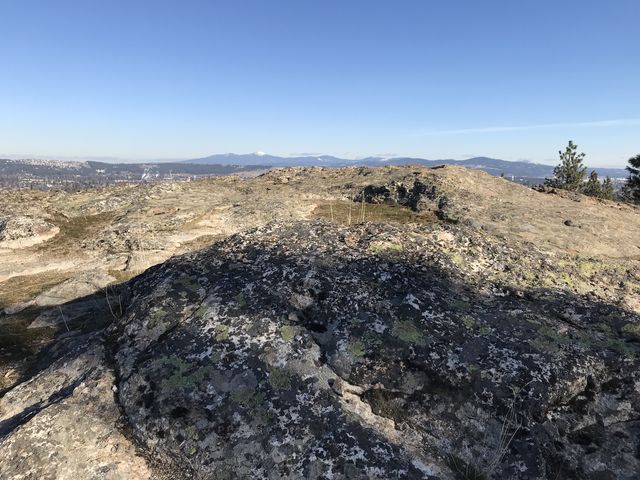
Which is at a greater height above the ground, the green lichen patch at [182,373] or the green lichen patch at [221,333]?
A: the green lichen patch at [221,333]

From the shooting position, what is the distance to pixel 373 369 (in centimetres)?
706

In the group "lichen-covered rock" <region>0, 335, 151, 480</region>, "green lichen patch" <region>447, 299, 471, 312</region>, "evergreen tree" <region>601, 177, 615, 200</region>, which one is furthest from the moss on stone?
"evergreen tree" <region>601, 177, 615, 200</region>

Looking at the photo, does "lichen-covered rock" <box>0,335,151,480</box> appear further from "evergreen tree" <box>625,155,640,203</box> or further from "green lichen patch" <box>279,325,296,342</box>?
"evergreen tree" <box>625,155,640,203</box>

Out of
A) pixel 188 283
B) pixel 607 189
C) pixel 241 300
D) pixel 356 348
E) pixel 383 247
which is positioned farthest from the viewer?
pixel 607 189

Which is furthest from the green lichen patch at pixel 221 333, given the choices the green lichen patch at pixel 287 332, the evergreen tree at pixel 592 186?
the evergreen tree at pixel 592 186

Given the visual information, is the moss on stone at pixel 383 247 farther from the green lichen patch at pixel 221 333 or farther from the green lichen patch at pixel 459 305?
the green lichen patch at pixel 221 333

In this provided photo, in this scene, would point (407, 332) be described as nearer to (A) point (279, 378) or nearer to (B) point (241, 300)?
(A) point (279, 378)

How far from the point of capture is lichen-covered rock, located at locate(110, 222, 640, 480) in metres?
5.89

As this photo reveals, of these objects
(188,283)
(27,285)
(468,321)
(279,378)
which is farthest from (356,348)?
(27,285)

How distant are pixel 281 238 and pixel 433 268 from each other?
3631 millimetres

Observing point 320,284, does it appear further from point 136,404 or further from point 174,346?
point 136,404

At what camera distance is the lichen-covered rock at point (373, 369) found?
232 inches

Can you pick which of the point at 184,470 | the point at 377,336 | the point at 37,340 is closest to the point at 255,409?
the point at 184,470

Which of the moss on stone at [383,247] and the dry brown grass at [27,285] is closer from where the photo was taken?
the moss on stone at [383,247]
